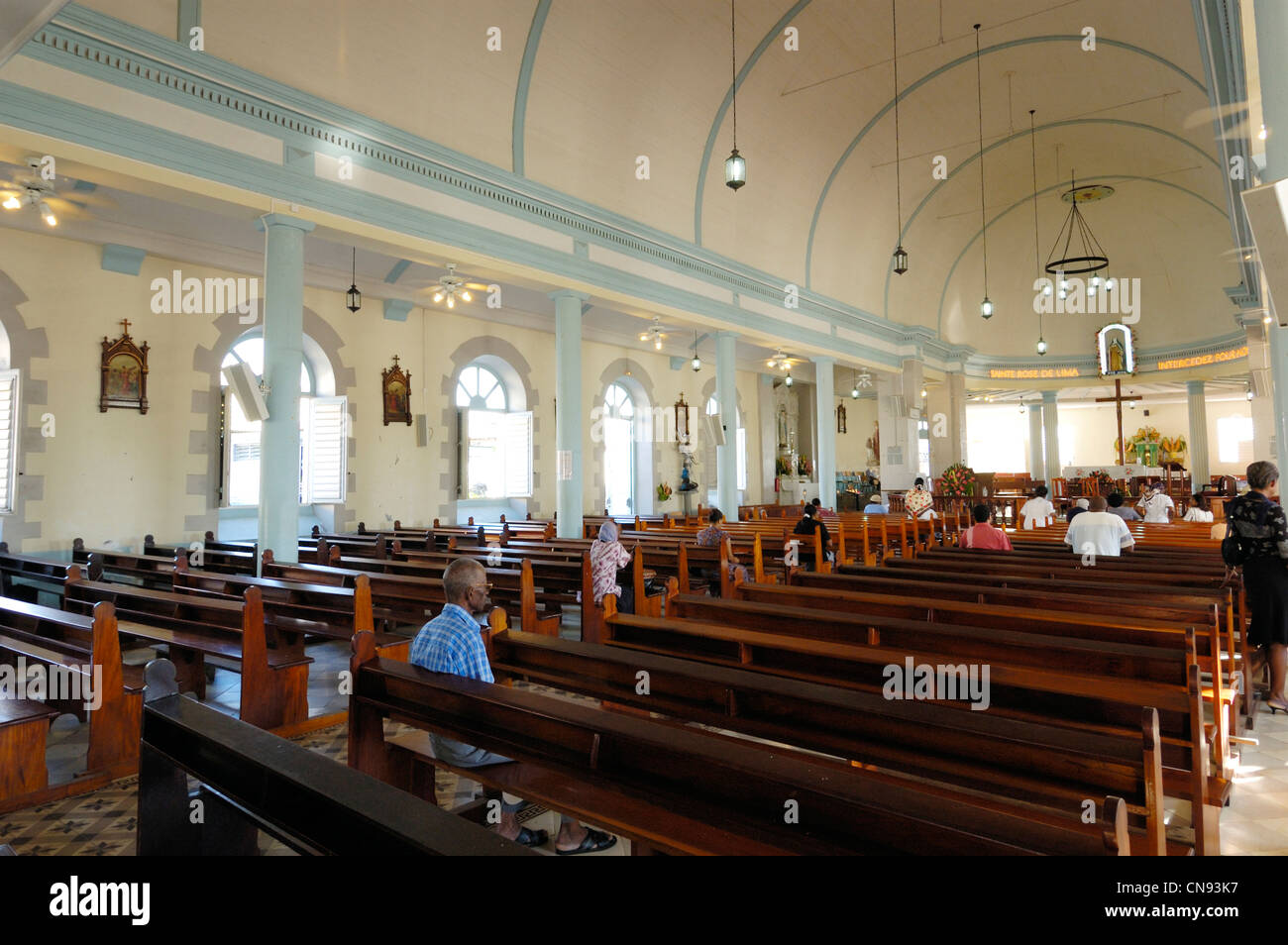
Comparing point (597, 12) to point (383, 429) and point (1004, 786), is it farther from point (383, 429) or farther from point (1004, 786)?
point (1004, 786)

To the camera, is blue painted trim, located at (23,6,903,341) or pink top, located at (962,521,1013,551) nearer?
blue painted trim, located at (23,6,903,341)

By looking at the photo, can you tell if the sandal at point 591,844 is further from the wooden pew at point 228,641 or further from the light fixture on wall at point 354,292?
the light fixture on wall at point 354,292

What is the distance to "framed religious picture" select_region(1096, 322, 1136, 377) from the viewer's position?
1945cm

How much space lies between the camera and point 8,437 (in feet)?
26.2

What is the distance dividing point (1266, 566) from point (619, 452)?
498 inches

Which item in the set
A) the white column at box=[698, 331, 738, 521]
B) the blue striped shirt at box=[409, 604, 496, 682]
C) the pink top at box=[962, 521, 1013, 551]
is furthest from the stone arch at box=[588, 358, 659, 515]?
the blue striped shirt at box=[409, 604, 496, 682]

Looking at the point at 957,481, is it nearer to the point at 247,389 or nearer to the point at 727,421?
the point at 727,421

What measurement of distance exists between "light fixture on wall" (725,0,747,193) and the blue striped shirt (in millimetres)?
5936

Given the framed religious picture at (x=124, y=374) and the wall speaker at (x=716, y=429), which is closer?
the framed religious picture at (x=124, y=374)

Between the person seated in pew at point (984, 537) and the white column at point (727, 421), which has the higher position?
the white column at point (727, 421)

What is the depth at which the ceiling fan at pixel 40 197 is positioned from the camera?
5.99 metres

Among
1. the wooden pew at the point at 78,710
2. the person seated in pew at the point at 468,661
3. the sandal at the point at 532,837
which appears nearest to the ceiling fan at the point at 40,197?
the wooden pew at the point at 78,710

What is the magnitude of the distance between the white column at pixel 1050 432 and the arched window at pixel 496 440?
1515 centimetres

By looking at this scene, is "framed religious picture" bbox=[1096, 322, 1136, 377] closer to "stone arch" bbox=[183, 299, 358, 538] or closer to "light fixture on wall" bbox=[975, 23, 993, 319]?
"light fixture on wall" bbox=[975, 23, 993, 319]
